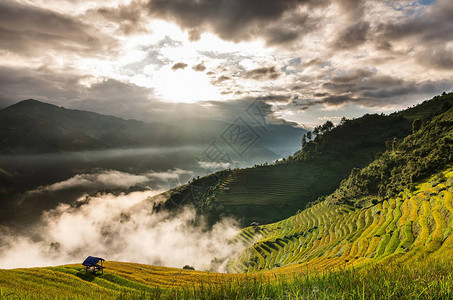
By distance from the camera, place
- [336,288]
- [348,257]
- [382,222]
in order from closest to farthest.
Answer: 1. [336,288]
2. [348,257]
3. [382,222]

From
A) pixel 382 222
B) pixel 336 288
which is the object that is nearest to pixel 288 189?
pixel 382 222

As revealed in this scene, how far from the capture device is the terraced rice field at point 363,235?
1386 inches

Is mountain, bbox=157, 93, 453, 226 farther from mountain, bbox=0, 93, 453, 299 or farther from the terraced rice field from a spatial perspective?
the terraced rice field

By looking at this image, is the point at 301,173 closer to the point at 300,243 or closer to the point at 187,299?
the point at 300,243

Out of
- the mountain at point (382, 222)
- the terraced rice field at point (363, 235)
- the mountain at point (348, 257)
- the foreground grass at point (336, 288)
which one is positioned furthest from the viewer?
the mountain at point (382, 222)

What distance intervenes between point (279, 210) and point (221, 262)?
221 feet

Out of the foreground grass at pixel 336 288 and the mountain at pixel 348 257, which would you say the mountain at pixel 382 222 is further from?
the foreground grass at pixel 336 288

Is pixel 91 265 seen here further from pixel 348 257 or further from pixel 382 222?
pixel 382 222

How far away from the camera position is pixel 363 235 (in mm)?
59281

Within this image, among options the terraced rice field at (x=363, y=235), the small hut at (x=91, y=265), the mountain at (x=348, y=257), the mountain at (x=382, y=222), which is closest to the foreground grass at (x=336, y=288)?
the mountain at (x=348, y=257)

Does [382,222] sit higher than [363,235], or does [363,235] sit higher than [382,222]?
[382,222]

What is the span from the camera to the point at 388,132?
197 m

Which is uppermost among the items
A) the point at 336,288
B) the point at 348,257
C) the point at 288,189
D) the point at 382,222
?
the point at 336,288

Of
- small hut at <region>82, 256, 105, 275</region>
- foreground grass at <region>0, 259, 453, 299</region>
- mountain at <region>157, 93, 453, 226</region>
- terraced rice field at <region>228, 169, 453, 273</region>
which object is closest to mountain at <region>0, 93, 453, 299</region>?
foreground grass at <region>0, 259, 453, 299</region>
